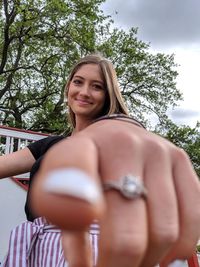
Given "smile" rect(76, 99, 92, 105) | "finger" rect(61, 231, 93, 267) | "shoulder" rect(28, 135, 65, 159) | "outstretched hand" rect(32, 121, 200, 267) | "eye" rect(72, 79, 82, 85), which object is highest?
"eye" rect(72, 79, 82, 85)

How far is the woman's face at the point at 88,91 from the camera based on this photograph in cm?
107

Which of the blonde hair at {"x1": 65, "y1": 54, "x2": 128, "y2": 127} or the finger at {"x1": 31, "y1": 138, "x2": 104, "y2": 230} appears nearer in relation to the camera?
the finger at {"x1": 31, "y1": 138, "x2": 104, "y2": 230}

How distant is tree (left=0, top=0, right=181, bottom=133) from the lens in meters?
10.3

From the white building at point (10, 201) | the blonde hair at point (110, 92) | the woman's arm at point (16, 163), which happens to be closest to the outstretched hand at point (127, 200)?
the blonde hair at point (110, 92)

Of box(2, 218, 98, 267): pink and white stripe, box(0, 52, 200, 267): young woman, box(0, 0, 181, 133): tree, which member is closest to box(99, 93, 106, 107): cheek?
box(2, 218, 98, 267): pink and white stripe

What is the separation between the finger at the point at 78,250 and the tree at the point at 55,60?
9.47 metres

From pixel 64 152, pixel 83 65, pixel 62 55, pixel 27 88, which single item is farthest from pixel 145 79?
pixel 64 152

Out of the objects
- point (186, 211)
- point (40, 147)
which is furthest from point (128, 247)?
point (40, 147)

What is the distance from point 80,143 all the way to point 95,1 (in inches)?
417

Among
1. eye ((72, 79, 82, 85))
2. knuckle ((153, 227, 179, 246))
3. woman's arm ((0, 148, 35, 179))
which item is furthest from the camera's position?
woman's arm ((0, 148, 35, 179))

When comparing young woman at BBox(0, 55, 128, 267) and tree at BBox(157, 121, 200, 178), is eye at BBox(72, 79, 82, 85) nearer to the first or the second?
young woman at BBox(0, 55, 128, 267)

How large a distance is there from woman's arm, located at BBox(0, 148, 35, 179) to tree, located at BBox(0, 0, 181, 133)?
867cm

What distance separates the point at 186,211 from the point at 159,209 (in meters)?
0.06

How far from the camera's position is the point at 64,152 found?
47 centimetres
